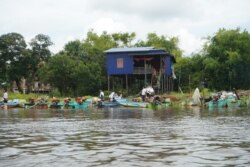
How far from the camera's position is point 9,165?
868 centimetres

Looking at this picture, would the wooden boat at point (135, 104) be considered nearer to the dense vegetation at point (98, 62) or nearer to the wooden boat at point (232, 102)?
the wooden boat at point (232, 102)

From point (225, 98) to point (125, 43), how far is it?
47502 mm

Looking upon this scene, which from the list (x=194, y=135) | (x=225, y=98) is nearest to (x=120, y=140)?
(x=194, y=135)

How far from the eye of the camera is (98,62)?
71688 mm

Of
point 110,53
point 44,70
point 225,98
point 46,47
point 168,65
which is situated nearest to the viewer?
point 225,98

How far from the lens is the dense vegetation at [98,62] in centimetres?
5878

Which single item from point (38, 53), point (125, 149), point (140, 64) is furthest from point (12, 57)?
point (125, 149)

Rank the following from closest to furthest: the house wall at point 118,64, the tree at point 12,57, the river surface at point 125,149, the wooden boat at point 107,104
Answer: the river surface at point 125,149
the wooden boat at point 107,104
the house wall at point 118,64
the tree at point 12,57

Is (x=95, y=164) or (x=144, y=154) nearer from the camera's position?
(x=95, y=164)

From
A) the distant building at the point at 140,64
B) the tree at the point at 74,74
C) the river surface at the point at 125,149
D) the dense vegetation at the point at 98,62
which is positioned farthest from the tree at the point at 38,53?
the river surface at the point at 125,149

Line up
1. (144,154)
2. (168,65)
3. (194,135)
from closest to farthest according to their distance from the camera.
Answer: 1. (144,154)
2. (194,135)
3. (168,65)

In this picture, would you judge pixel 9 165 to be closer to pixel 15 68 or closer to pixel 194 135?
pixel 194 135

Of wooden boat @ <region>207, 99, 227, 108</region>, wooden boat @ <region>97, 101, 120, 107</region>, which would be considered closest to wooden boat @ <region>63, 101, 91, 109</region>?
wooden boat @ <region>97, 101, 120, 107</region>

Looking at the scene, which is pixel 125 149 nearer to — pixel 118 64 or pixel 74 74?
pixel 118 64
